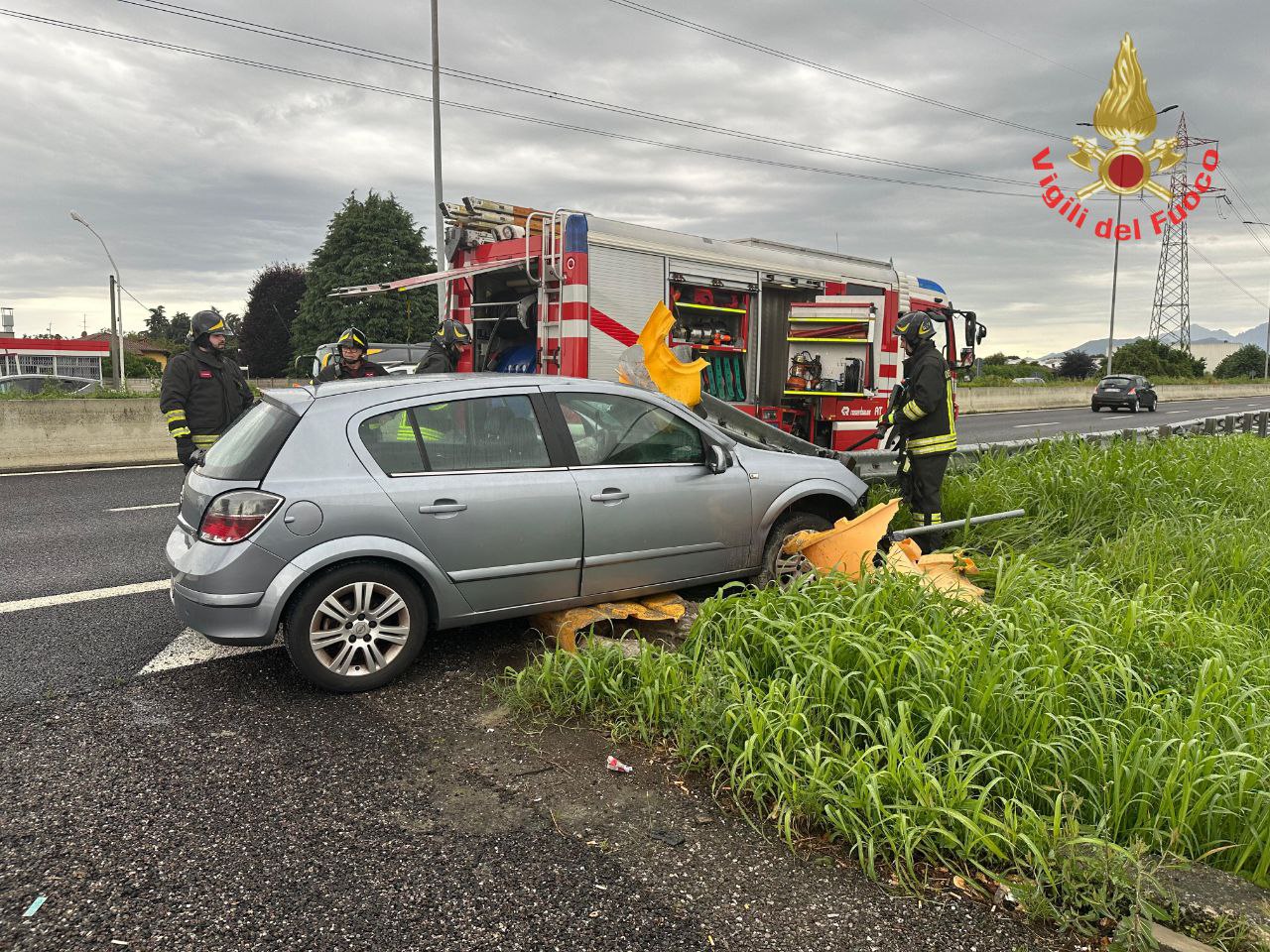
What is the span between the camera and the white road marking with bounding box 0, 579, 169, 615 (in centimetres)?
507

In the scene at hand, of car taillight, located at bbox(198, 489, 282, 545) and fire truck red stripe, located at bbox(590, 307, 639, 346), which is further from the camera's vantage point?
fire truck red stripe, located at bbox(590, 307, 639, 346)

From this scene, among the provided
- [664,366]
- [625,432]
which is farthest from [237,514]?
[664,366]

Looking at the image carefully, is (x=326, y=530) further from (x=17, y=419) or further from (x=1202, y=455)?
(x=17, y=419)

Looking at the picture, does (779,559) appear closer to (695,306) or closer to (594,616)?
(594,616)

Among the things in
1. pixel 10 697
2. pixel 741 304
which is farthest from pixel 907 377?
pixel 10 697

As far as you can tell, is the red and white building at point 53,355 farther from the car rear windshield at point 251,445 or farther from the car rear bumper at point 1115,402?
the car rear windshield at point 251,445

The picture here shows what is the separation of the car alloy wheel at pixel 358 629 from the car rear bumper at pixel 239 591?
184 millimetres

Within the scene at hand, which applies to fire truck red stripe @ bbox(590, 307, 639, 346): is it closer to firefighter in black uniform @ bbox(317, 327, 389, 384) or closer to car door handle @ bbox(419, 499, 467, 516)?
firefighter in black uniform @ bbox(317, 327, 389, 384)

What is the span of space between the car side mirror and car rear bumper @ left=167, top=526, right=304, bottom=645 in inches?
87.6

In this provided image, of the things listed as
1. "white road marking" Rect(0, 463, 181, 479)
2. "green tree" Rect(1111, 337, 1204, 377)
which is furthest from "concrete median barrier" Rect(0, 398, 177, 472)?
"green tree" Rect(1111, 337, 1204, 377)

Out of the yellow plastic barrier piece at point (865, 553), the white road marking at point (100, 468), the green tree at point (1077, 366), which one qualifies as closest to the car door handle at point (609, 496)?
the yellow plastic barrier piece at point (865, 553)

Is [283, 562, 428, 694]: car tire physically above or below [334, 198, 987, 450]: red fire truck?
below

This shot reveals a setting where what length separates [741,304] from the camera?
30.9 feet

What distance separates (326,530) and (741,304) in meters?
6.64
